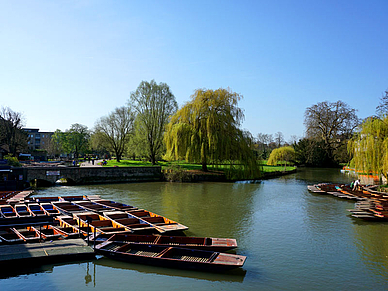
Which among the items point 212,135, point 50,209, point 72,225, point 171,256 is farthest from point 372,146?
point 50,209

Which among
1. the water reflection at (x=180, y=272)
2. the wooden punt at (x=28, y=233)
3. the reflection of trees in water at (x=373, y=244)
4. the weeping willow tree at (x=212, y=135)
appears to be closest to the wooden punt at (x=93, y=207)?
the wooden punt at (x=28, y=233)

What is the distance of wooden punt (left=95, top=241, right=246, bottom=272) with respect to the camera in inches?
434

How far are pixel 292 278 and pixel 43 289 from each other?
26.7ft

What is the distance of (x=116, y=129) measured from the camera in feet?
205

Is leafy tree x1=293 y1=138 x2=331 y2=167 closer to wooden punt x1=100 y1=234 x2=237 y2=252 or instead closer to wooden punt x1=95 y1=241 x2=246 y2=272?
wooden punt x1=100 y1=234 x2=237 y2=252

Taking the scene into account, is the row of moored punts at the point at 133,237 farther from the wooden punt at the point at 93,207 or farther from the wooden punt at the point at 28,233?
the wooden punt at the point at 93,207

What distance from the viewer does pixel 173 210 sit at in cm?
2286

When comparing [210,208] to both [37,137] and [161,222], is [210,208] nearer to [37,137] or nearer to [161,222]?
[161,222]

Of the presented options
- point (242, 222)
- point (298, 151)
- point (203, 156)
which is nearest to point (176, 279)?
point (242, 222)

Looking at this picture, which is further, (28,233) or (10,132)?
(10,132)

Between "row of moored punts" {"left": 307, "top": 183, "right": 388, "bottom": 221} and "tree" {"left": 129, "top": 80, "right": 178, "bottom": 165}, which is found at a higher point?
"tree" {"left": 129, "top": 80, "right": 178, "bottom": 165}

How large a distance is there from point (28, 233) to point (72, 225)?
1.89 meters

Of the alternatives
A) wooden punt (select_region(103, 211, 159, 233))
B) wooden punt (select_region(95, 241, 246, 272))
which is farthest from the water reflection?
wooden punt (select_region(103, 211, 159, 233))

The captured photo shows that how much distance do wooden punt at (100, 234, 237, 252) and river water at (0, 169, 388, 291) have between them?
3.56 feet
